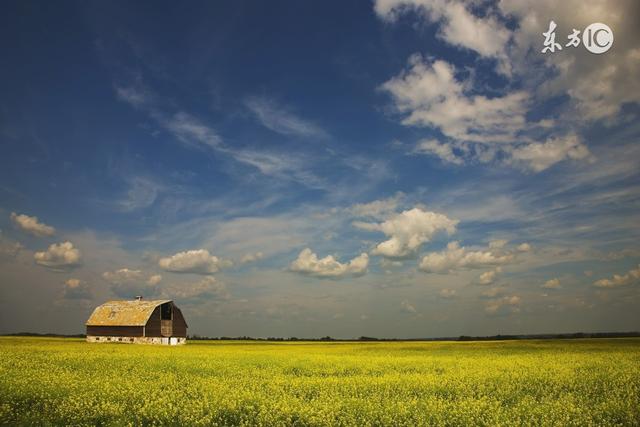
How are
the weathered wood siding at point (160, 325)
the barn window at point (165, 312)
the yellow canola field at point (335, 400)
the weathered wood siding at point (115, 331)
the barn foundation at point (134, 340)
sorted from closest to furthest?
1. the yellow canola field at point (335, 400)
2. the barn foundation at point (134, 340)
3. the weathered wood siding at point (115, 331)
4. the weathered wood siding at point (160, 325)
5. the barn window at point (165, 312)

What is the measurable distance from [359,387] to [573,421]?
7.96 metres

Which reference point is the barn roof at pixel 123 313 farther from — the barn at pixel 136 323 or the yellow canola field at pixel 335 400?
the yellow canola field at pixel 335 400

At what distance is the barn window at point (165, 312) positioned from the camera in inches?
2904

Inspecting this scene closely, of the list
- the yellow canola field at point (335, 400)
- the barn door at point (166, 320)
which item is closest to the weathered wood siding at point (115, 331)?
the barn door at point (166, 320)

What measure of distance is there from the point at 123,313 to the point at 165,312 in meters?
6.32

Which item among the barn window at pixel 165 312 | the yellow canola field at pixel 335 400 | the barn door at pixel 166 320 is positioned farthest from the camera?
the barn window at pixel 165 312

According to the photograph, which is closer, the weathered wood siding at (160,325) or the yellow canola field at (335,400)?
the yellow canola field at (335,400)

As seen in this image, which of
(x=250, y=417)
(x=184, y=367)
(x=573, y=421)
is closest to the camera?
(x=573, y=421)

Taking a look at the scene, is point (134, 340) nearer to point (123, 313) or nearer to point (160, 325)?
point (160, 325)

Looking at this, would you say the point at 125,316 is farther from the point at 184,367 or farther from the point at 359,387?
the point at 359,387

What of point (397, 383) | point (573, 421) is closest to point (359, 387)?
point (397, 383)

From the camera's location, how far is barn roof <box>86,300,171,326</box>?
232ft

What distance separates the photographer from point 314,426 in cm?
1141

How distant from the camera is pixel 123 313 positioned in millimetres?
72875
